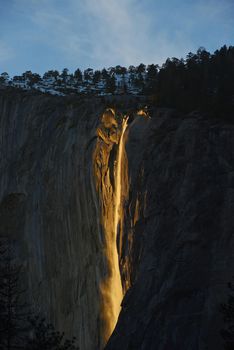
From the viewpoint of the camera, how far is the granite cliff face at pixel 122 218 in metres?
25.8

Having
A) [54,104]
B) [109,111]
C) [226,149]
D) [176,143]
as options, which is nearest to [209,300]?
[226,149]

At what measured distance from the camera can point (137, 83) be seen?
77.4 m

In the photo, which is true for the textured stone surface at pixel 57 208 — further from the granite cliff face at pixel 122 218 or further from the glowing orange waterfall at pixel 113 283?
the glowing orange waterfall at pixel 113 283

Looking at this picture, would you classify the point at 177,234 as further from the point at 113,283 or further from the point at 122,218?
the point at 113,283

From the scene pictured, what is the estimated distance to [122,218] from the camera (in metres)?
35.7

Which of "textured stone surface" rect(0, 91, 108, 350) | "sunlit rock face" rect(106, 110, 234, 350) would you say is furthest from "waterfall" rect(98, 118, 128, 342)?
"sunlit rock face" rect(106, 110, 234, 350)

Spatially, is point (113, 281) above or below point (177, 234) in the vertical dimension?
below

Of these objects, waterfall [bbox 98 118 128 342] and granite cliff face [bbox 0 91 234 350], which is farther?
waterfall [bbox 98 118 128 342]

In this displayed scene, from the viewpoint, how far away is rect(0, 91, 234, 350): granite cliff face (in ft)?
84.7

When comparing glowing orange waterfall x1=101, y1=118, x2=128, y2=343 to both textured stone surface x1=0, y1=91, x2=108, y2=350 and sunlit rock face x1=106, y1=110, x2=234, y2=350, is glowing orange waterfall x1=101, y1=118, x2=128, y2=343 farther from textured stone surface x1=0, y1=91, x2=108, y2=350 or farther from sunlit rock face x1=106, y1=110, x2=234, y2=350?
sunlit rock face x1=106, y1=110, x2=234, y2=350

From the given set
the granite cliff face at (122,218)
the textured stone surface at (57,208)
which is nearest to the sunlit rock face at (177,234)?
the granite cliff face at (122,218)

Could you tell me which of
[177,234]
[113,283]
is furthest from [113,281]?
[177,234]

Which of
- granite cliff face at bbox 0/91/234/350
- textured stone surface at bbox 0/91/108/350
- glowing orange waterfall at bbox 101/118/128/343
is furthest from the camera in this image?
textured stone surface at bbox 0/91/108/350

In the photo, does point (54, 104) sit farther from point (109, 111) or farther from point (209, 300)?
point (209, 300)
